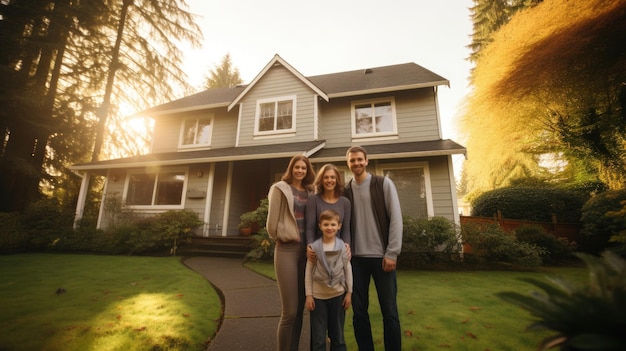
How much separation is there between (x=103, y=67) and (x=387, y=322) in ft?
53.7

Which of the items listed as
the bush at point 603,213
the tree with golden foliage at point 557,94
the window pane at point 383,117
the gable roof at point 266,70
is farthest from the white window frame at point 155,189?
the tree with golden foliage at point 557,94

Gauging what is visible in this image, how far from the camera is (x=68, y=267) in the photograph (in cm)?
632

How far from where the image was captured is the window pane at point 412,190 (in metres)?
8.52

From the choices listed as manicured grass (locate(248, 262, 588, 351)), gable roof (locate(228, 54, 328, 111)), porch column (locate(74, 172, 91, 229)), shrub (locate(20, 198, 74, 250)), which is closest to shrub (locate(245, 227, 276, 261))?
manicured grass (locate(248, 262, 588, 351))

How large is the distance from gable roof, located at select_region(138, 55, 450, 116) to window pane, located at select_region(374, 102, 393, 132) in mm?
638

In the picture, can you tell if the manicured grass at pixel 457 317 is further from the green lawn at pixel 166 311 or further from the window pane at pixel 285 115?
the window pane at pixel 285 115

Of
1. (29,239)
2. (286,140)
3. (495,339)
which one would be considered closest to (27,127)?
(29,239)

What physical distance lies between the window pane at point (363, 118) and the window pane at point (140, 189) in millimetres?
9029

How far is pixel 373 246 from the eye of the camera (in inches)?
96.1

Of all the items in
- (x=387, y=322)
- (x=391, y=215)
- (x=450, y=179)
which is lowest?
(x=387, y=322)

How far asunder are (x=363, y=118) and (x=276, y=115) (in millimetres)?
3599

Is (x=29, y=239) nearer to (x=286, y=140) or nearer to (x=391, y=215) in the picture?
(x=286, y=140)

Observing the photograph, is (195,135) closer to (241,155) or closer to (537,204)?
(241,155)

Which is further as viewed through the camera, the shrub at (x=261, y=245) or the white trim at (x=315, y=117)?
the white trim at (x=315, y=117)
